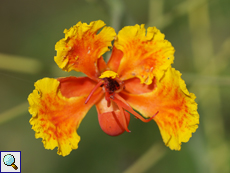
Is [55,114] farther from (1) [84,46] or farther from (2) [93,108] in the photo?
(2) [93,108]

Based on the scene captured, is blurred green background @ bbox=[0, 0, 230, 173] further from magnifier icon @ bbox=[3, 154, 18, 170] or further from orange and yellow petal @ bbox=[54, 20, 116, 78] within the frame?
orange and yellow petal @ bbox=[54, 20, 116, 78]

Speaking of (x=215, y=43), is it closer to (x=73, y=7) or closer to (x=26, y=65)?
(x=73, y=7)

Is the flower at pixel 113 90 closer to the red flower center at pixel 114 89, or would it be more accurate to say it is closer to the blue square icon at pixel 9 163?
the red flower center at pixel 114 89

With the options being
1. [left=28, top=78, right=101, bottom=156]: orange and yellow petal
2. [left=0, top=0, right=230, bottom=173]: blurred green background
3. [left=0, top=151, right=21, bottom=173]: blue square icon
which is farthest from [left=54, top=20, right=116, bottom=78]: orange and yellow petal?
[left=0, top=0, right=230, bottom=173]: blurred green background

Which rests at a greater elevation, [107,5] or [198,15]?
[198,15]

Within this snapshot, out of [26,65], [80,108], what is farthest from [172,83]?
[26,65]

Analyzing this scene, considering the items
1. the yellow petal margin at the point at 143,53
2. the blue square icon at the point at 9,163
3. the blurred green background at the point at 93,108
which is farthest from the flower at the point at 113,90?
the blurred green background at the point at 93,108

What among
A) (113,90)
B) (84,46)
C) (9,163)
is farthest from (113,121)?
(9,163)
